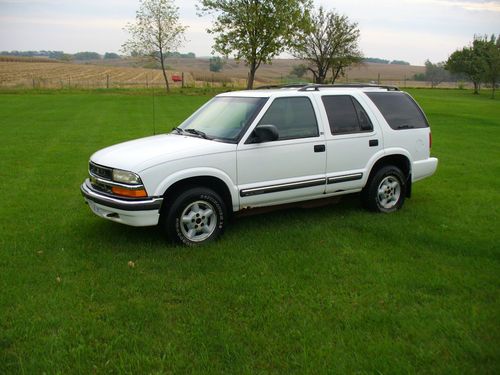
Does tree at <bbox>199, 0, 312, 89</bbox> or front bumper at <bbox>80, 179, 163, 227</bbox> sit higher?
tree at <bbox>199, 0, 312, 89</bbox>

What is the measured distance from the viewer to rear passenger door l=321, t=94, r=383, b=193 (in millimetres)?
6422

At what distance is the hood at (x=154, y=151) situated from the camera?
17.4 ft

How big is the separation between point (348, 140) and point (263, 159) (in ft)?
4.46

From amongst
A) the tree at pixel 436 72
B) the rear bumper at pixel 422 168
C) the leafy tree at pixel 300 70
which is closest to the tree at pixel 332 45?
the leafy tree at pixel 300 70

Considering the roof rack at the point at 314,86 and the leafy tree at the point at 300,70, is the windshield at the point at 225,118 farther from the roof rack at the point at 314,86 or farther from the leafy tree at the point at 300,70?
the leafy tree at the point at 300,70

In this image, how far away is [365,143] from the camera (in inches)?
264

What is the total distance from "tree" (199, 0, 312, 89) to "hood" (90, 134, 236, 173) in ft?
118

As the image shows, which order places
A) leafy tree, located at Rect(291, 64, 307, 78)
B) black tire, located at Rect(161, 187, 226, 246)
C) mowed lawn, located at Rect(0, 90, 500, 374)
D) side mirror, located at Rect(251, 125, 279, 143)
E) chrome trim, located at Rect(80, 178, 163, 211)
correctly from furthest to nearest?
1. leafy tree, located at Rect(291, 64, 307, 78)
2. side mirror, located at Rect(251, 125, 279, 143)
3. black tire, located at Rect(161, 187, 226, 246)
4. chrome trim, located at Rect(80, 178, 163, 211)
5. mowed lawn, located at Rect(0, 90, 500, 374)

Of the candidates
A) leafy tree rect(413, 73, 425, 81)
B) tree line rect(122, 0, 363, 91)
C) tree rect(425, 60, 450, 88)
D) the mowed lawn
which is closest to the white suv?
the mowed lawn

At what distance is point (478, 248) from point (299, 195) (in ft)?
7.11

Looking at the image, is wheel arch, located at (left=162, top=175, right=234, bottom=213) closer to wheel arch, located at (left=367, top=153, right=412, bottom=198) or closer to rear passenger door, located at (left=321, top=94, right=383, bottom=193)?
rear passenger door, located at (left=321, top=94, right=383, bottom=193)

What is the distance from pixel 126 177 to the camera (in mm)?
5289

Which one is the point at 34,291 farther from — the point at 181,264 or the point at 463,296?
the point at 463,296

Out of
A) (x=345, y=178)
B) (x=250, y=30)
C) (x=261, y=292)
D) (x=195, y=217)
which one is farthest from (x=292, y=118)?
(x=250, y=30)
